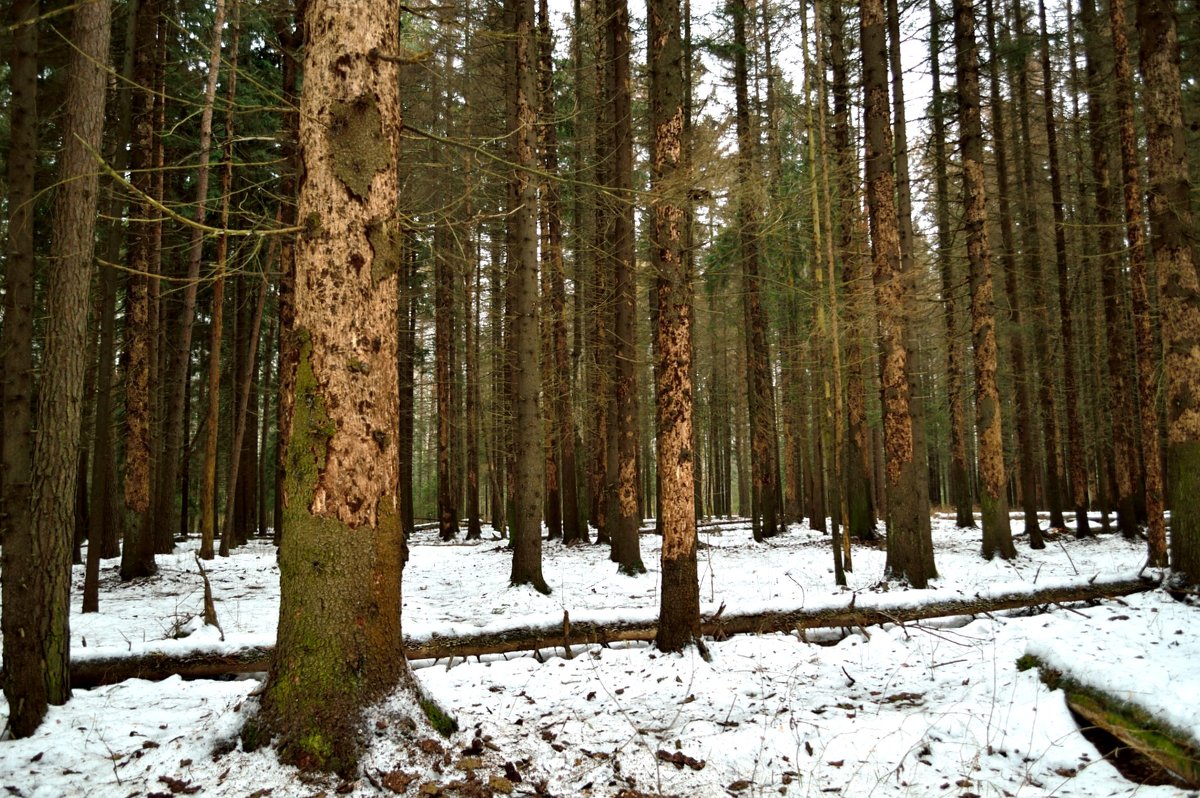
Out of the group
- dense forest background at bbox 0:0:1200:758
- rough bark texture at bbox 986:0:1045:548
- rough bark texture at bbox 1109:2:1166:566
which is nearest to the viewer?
dense forest background at bbox 0:0:1200:758

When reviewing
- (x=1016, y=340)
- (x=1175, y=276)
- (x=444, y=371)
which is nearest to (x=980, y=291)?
(x=1175, y=276)

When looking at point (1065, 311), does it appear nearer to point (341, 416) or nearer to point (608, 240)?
point (608, 240)

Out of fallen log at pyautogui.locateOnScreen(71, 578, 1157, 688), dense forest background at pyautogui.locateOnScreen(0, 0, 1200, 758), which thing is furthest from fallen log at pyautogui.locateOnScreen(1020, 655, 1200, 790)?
dense forest background at pyautogui.locateOnScreen(0, 0, 1200, 758)

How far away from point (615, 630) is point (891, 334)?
6.05 metres

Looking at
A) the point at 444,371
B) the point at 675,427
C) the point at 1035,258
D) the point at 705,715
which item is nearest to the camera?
the point at 705,715

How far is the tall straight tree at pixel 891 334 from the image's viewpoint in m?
9.40

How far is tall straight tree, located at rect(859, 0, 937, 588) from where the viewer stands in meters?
9.40

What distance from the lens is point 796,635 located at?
676cm

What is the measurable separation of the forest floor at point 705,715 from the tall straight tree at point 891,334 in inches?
70.4

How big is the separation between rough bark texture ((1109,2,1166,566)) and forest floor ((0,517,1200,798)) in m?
1.02

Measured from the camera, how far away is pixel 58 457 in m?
4.44

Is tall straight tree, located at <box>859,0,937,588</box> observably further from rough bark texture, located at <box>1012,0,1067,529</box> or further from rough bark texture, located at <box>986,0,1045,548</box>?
rough bark texture, located at <box>1012,0,1067,529</box>

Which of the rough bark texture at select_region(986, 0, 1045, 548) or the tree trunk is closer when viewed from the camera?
the rough bark texture at select_region(986, 0, 1045, 548)

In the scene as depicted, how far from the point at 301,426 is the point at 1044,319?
17.6m
